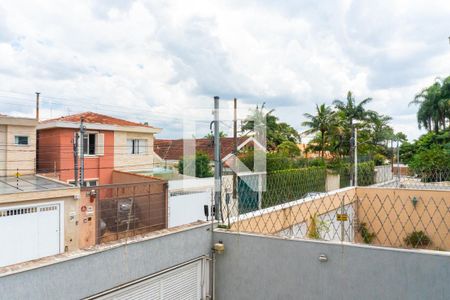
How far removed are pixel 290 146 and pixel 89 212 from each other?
14568 mm

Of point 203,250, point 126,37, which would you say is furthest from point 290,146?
point 203,250

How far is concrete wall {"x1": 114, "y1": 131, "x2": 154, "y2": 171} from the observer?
688 inches

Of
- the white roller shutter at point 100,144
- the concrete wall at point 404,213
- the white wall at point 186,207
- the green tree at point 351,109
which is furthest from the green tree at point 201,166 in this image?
the green tree at point 351,109

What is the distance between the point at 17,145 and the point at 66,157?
6.94ft

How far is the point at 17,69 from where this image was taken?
13.3 meters

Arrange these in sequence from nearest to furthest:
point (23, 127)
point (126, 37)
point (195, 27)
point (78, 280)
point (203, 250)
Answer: point (78, 280)
point (203, 250)
point (195, 27)
point (126, 37)
point (23, 127)

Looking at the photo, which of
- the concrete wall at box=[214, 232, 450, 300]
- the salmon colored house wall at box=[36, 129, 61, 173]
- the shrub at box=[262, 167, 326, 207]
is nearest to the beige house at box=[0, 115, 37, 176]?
the salmon colored house wall at box=[36, 129, 61, 173]

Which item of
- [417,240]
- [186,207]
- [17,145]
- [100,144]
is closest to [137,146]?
[100,144]

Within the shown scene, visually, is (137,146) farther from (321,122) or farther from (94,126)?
(321,122)

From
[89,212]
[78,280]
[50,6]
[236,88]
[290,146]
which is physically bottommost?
[89,212]

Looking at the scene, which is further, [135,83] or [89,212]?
[135,83]

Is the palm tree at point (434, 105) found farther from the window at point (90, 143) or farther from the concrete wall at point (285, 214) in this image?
the window at point (90, 143)

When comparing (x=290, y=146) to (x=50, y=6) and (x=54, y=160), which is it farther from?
(x=50, y=6)

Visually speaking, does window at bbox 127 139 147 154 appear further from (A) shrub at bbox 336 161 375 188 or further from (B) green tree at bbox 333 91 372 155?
(B) green tree at bbox 333 91 372 155
